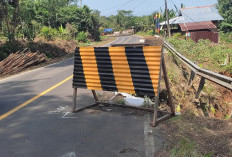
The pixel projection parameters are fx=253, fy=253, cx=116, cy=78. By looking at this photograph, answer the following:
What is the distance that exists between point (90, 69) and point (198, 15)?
41.4 metres

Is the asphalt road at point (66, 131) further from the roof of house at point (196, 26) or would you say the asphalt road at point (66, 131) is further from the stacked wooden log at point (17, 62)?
the roof of house at point (196, 26)

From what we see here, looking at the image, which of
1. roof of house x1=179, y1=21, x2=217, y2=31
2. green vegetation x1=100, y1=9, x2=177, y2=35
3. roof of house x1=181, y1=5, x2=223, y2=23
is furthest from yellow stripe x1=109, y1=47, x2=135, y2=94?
green vegetation x1=100, y1=9, x2=177, y2=35

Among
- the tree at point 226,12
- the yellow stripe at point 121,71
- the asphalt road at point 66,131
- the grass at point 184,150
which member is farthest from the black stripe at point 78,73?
the tree at point 226,12

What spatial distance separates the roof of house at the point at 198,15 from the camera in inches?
1640

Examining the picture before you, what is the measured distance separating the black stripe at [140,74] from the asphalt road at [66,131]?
70 cm

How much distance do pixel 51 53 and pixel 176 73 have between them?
47.8ft

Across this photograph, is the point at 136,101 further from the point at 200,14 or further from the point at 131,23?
the point at 131,23

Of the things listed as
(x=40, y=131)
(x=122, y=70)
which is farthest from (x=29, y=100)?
(x=122, y=70)

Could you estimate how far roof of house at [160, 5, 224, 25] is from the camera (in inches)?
1640

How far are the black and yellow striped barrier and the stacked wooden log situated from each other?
905 cm

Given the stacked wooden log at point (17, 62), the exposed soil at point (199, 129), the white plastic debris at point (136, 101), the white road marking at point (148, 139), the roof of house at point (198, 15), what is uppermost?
the roof of house at point (198, 15)

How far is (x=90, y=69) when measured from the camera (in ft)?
19.0

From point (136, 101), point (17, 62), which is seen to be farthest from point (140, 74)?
point (17, 62)

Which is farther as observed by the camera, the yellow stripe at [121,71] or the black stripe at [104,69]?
the black stripe at [104,69]
